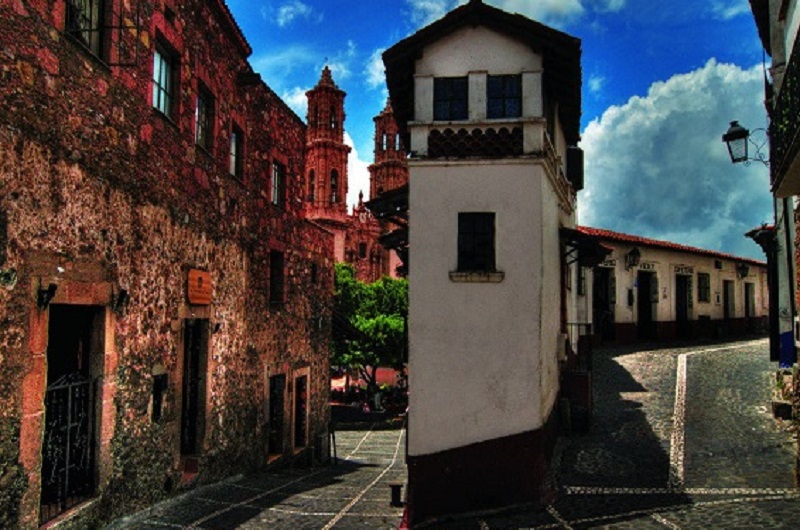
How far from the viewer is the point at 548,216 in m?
11.1

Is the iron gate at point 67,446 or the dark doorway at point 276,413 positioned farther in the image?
the dark doorway at point 276,413

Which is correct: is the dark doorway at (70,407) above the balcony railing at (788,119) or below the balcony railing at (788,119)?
below

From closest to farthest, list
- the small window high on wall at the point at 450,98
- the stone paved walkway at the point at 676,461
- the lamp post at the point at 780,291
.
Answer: the stone paved walkway at the point at 676,461 → the small window high on wall at the point at 450,98 → the lamp post at the point at 780,291

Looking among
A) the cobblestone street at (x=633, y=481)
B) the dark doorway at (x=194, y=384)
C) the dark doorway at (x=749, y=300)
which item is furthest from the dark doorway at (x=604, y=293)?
the dark doorway at (x=194, y=384)

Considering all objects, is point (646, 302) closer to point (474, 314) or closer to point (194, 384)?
point (474, 314)

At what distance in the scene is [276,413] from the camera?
49.6 ft

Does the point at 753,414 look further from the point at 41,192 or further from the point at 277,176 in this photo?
the point at 41,192

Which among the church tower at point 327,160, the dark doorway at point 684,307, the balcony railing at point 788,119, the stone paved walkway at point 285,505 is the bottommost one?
the stone paved walkway at point 285,505

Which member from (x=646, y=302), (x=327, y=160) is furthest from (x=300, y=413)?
(x=327, y=160)

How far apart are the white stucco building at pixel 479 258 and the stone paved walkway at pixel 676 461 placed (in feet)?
2.55

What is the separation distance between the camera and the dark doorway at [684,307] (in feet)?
84.4

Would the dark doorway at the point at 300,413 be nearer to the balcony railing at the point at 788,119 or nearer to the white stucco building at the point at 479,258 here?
the white stucco building at the point at 479,258

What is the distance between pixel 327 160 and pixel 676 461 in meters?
53.4

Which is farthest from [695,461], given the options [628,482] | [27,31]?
[27,31]
